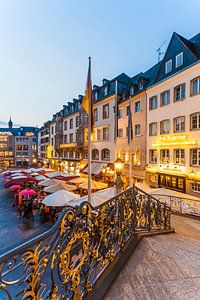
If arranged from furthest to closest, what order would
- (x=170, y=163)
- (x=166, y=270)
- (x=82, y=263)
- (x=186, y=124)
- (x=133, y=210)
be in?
(x=170, y=163), (x=186, y=124), (x=133, y=210), (x=166, y=270), (x=82, y=263)

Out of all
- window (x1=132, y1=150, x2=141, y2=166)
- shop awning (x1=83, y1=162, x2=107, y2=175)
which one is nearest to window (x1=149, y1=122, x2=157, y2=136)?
window (x1=132, y1=150, x2=141, y2=166)

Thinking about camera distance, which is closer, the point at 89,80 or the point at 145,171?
the point at 89,80

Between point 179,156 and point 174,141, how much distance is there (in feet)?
4.86

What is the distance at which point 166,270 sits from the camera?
12.6 feet

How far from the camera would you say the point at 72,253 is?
277 centimetres

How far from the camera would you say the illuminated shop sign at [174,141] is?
1580 centimetres

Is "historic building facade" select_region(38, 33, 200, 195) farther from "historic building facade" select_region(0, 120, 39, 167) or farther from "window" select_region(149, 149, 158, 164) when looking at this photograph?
"historic building facade" select_region(0, 120, 39, 167)

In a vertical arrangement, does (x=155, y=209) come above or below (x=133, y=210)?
below

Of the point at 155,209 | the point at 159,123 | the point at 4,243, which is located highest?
the point at 159,123

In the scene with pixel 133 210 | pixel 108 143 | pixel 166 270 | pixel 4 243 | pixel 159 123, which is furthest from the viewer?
pixel 108 143

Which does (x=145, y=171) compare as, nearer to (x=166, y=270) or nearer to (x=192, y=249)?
(x=192, y=249)

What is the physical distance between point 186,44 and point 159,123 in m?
8.02

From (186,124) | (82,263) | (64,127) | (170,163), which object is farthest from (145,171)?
(64,127)

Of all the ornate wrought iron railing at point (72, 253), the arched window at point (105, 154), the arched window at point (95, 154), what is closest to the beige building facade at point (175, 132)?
the arched window at point (105, 154)
